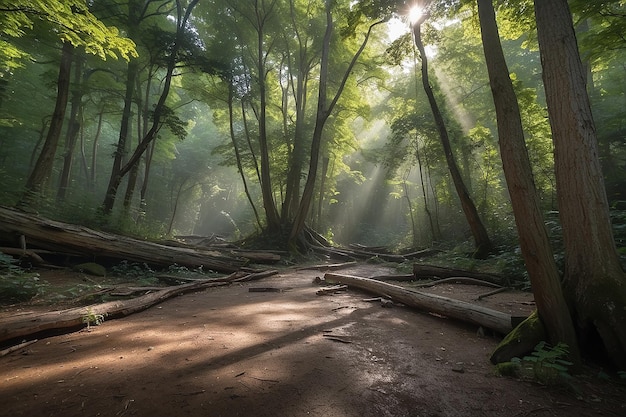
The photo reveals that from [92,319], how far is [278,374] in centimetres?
304

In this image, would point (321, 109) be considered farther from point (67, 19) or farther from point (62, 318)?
point (62, 318)

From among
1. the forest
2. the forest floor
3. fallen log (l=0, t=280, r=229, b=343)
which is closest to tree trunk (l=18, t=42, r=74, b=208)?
the forest

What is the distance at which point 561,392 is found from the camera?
2471 millimetres

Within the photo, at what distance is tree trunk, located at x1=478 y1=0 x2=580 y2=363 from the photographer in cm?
298

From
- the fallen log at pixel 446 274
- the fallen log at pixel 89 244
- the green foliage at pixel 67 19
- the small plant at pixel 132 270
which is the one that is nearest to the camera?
the green foliage at pixel 67 19

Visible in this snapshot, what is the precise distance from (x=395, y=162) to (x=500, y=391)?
1696 centimetres

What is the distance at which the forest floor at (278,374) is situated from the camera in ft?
6.95

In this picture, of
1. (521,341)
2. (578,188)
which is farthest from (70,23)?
(521,341)

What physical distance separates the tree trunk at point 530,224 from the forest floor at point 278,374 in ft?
1.46

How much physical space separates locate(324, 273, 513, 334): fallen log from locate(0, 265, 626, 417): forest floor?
182 mm

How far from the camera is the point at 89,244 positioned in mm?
7484

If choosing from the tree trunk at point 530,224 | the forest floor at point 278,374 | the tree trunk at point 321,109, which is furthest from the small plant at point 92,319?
the tree trunk at point 321,109

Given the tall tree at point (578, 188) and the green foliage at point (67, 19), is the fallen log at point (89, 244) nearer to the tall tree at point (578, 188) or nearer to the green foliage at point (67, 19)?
the green foliage at point (67, 19)

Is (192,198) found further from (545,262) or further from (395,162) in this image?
(545,262)
